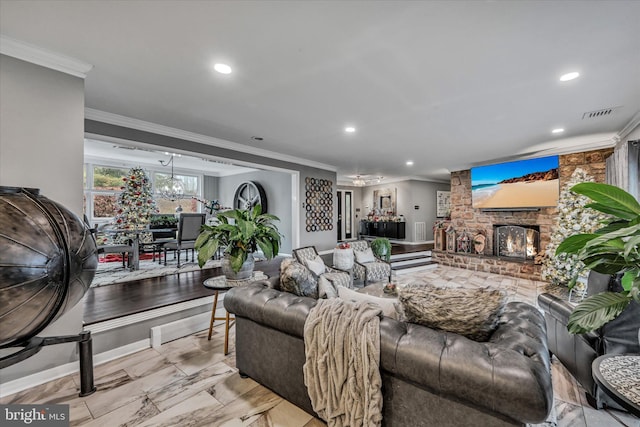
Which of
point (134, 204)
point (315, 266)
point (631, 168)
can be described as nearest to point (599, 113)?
point (631, 168)

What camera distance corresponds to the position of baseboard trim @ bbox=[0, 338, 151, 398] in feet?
6.67

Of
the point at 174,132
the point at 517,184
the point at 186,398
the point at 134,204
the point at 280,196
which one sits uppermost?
the point at 174,132

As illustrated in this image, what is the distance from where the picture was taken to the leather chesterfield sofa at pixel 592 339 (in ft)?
5.73

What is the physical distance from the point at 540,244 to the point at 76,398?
7.39 meters

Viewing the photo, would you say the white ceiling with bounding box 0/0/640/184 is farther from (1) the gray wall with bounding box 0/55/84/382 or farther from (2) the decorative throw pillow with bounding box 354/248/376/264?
(2) the decorative throw pillow with bounding box 354/248/376/264

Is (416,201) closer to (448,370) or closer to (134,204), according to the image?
(134,204)

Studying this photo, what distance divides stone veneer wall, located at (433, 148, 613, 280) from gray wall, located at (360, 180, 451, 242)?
2.50 m

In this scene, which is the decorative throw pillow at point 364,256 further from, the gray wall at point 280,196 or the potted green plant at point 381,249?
the gray wall at point 280,196

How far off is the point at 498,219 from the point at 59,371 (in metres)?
7.57

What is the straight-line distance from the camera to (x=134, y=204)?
5.53 metres

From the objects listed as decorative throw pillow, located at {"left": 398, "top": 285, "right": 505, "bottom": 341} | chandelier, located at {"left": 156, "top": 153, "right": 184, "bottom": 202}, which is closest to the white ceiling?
decorative throw pillow, located at {"left": 398, "top": 285, "right": 505, "bottom": 341}

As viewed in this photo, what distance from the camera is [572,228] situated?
3.55m

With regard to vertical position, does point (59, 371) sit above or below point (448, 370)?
below

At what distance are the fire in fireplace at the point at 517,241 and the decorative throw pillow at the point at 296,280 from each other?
5567 millimetres
